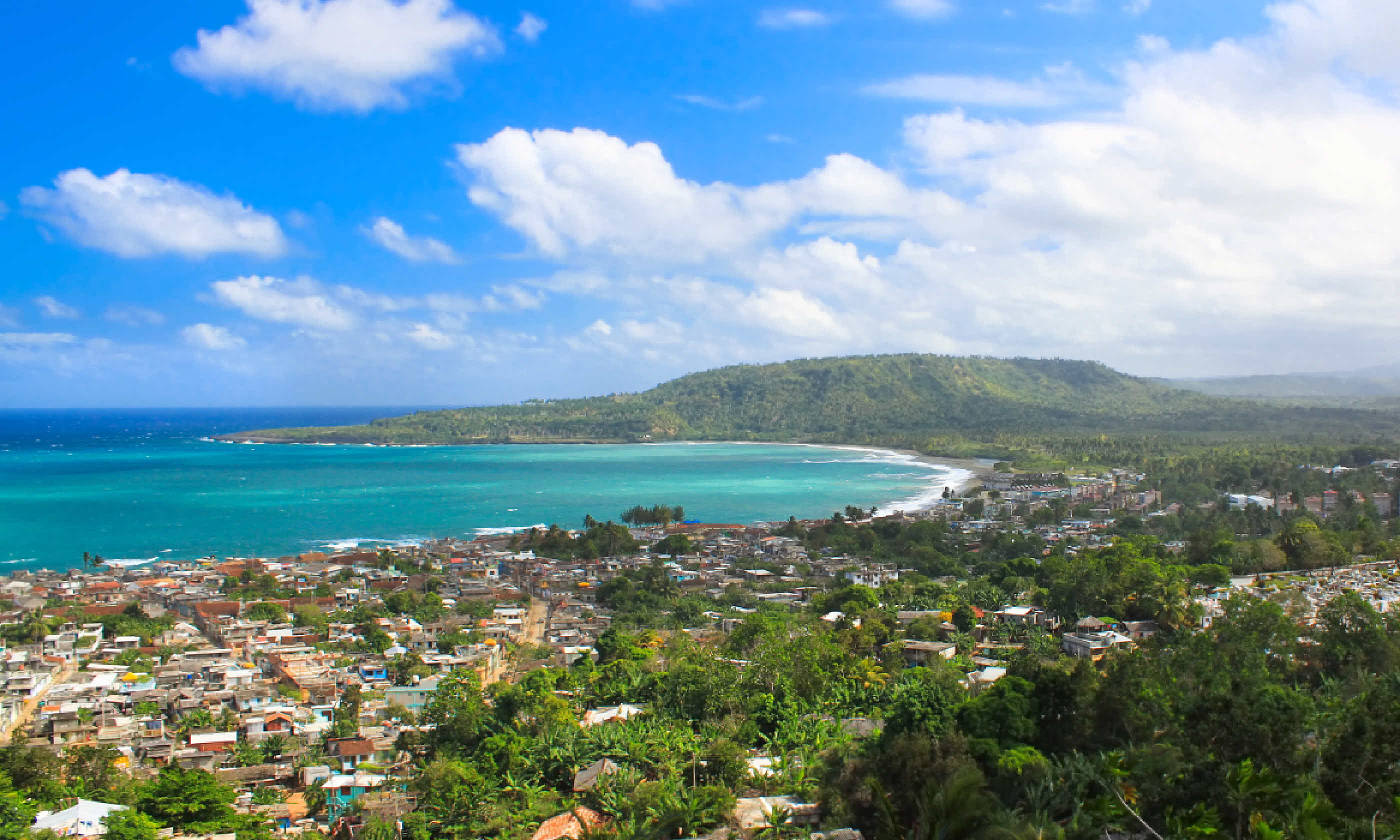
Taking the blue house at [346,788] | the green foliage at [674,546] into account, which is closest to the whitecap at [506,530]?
the green foliage at [674,546]

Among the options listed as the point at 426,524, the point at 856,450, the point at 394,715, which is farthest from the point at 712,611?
the point at 856,450

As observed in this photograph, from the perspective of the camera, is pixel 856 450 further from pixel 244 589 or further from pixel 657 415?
pixel 244 589

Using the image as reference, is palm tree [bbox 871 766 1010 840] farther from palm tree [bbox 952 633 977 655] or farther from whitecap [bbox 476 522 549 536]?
whitecap [bbox 476 522 549 536]

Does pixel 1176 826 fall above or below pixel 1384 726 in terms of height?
below

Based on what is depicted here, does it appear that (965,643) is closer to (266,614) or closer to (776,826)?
(776,826)

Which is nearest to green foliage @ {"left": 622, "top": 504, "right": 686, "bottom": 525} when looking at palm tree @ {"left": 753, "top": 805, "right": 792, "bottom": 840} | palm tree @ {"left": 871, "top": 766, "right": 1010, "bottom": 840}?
palm tree @ {"left": 753, "top": 805, "right": 792, "bottom": 840}

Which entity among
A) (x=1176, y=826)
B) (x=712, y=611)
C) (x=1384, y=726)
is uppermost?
(x=1384, y=726)

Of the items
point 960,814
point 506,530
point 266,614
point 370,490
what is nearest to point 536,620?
point 266,614
